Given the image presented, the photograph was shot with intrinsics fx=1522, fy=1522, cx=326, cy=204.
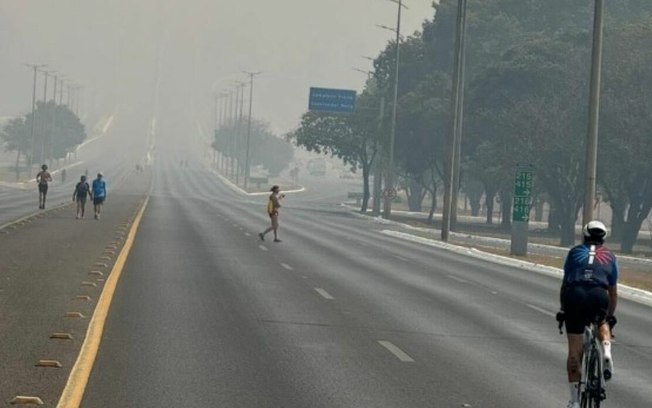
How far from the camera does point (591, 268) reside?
12531 millimetres

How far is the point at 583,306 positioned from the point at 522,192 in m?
35.3

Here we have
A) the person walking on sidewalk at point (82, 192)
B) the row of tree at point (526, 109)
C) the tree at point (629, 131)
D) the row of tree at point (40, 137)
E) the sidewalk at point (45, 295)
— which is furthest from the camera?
the row of tree at point (40, 137)

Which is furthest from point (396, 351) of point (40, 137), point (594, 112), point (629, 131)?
point (40, 137)

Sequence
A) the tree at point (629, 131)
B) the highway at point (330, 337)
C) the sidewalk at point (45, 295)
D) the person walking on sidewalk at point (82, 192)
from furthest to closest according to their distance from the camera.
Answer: the tree at point (629, 131) < the person walking on sidewalk at point (82, 192) < the sidewalk at point (45, 295) < the highway at point (330, 337)

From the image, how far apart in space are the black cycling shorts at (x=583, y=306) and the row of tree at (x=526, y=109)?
187 feet

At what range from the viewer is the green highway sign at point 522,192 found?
4750cm

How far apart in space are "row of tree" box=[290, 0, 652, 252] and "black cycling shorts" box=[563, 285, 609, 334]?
57.0 meters

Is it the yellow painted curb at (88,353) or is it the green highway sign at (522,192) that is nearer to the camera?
the yellow painted curb at (88,353)

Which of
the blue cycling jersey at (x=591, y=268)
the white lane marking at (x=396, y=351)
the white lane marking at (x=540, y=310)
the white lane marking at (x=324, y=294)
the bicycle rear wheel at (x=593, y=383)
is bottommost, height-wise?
the white lane marking at (x=540, y=310)

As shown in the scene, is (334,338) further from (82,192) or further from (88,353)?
(82,192)

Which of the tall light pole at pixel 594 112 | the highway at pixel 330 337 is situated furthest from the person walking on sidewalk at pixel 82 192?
the tall light pole at pixel 594 112

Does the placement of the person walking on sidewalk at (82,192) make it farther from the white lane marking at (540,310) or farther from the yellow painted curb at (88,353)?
the white lane marking at (540,310)

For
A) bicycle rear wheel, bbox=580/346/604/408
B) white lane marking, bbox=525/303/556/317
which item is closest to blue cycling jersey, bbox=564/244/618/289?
bicycle rear wheel, bbox=580/346/604/408

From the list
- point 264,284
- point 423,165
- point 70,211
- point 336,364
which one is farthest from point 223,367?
point 423,165
